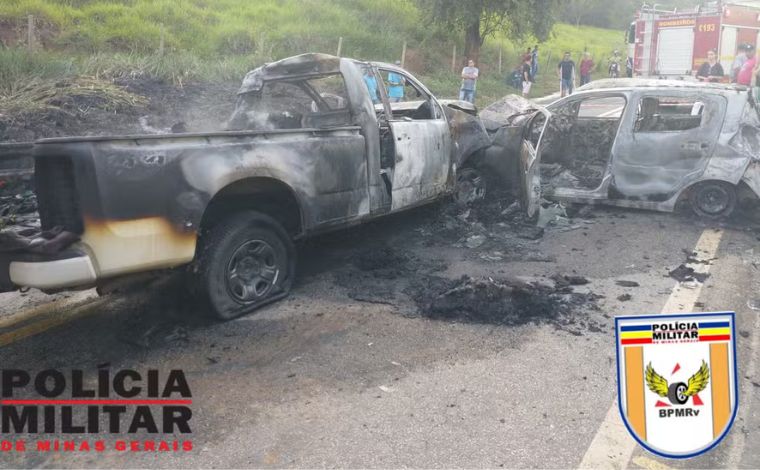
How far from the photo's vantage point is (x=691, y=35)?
18547 mm

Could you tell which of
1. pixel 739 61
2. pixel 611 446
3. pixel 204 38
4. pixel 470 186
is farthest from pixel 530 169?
pixel 204 38

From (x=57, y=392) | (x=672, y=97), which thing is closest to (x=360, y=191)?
(x=57, y=392)

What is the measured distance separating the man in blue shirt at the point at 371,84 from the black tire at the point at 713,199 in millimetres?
3865

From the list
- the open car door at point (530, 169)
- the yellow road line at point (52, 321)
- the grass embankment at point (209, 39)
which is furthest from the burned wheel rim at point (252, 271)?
the grass embankment at point (209, 39)

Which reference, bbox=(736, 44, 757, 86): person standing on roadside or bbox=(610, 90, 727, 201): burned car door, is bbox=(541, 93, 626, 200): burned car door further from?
bbox=(736, 44, 757, 86): person standing on roadside

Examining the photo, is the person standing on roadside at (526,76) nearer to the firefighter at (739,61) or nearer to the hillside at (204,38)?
the hillside at (204,38)

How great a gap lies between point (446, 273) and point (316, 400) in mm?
2310

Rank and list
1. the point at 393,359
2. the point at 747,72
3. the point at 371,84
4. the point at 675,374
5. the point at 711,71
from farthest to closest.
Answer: the point at 711,71 → the point at 747,72 → the point at 371,84 → the point at 393,359 → the point at 675,374

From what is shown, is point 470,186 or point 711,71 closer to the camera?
point 470,186

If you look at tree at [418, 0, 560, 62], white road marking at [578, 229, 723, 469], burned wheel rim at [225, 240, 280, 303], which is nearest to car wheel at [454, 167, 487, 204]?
burned wheel rim at [225, 240, 280, 303]

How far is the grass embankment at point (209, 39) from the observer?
39.1 ft

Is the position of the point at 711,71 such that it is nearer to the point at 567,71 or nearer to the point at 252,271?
the point at 567,71

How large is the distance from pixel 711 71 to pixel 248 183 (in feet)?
46.6

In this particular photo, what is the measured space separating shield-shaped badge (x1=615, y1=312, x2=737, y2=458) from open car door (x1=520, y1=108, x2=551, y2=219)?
4245 millimetres
